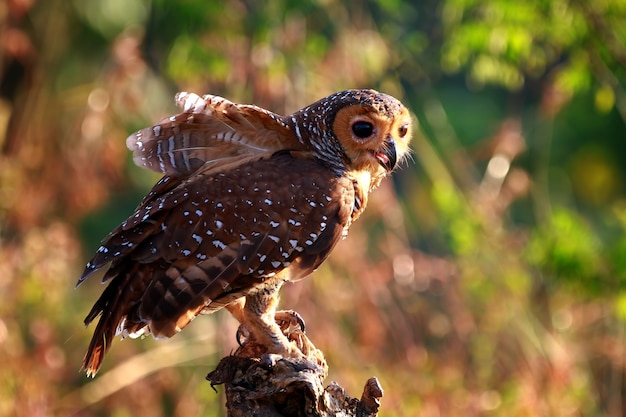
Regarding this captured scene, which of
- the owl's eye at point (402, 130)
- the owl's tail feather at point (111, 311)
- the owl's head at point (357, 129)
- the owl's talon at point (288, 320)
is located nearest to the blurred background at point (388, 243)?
the owl's eye at point (402, 130)

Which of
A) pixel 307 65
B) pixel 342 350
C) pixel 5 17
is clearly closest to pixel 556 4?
pixel 307 65

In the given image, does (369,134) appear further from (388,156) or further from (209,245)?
(209,245)

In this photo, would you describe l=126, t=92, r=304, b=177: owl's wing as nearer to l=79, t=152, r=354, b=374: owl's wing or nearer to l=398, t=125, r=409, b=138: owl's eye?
l=79, t=152, r=354, b=374: owl's wing

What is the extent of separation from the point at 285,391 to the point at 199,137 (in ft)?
3.71

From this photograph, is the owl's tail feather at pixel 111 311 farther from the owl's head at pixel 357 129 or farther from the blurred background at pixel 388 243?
the blurred background at pixel 388 243

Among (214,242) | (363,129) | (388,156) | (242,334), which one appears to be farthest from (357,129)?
(242,334)

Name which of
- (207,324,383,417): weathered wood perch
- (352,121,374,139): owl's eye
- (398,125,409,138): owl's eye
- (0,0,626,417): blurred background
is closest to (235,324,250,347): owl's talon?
(207,324,383,417): weathered wood perch

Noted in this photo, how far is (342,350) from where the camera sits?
22.7 ft

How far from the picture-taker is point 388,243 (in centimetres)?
725

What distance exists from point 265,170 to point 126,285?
0.71 metres

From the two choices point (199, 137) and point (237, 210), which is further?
point (199, 137)

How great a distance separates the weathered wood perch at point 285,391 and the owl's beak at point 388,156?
89cm

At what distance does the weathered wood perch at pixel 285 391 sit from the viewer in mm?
3498

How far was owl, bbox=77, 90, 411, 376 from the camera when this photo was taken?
3.72 m
